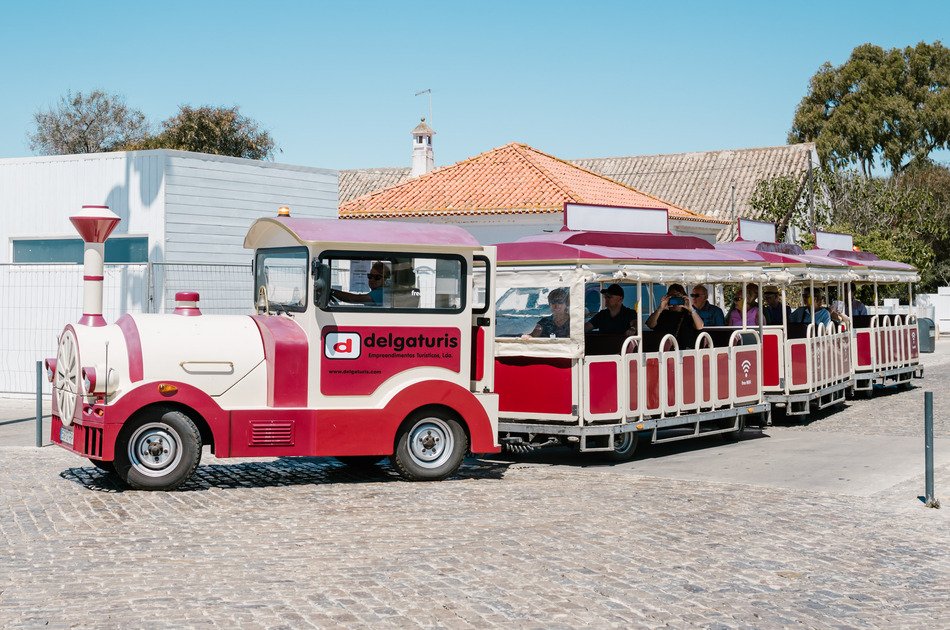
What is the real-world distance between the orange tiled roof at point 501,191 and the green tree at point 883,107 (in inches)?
1365

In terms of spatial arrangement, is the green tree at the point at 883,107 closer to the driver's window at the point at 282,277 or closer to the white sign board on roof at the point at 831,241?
the white sign board on roof at the point at 831,241

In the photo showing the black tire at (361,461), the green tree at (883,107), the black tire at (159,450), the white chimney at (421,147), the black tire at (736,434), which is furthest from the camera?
the green tree at (883,107)

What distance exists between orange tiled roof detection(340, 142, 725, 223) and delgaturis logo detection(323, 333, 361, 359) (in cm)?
1948

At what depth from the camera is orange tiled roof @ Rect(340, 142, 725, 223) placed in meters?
30.5

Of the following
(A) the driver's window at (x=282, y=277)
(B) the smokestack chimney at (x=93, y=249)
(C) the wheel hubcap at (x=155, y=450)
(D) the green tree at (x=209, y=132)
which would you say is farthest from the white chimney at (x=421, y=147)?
(C) the wheel hubcap at (x=155, y=450)

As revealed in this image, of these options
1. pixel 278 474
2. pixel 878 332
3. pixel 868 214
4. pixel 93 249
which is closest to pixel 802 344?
pixel 878 332

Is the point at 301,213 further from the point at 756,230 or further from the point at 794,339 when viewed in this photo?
the point at 794,339

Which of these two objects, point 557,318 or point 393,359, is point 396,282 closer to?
point 393,359

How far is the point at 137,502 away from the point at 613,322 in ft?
19.8

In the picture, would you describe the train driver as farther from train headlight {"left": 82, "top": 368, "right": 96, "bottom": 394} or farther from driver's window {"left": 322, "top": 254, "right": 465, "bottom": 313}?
train headlight {"left": 82, "top": 368, "right": 96, "bottom": 394}

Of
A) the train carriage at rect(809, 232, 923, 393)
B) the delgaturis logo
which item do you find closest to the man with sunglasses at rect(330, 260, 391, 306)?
the delgaturis logo

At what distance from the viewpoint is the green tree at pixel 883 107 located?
65375 mm

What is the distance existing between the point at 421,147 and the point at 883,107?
108 feet

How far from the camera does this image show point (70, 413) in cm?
1000
